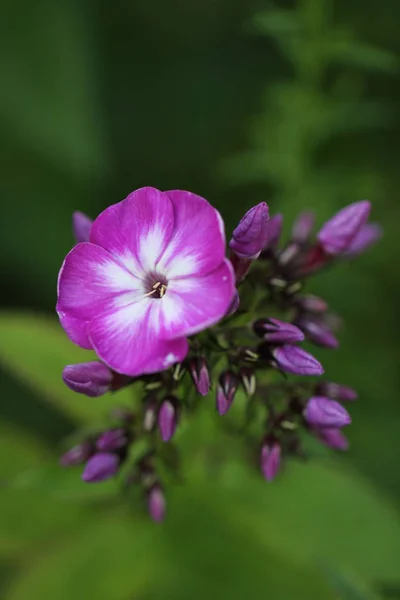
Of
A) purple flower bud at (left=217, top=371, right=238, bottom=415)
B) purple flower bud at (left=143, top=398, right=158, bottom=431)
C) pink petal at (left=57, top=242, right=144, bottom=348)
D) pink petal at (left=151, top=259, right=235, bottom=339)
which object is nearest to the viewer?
pink petal at (left=151, top=259, right=235, bottom=339)

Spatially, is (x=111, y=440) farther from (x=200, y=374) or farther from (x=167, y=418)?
(x=200, y=374)

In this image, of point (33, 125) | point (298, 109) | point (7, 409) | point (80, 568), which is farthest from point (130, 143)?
point (80, 568)

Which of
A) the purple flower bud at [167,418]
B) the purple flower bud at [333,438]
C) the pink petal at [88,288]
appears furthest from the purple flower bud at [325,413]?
the pink petal at [88,288]

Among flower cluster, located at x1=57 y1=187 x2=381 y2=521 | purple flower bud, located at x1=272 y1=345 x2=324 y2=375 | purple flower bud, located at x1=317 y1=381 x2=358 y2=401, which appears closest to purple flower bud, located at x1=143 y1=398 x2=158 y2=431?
flower cluster, located at x1=57 y1=187 x2=381 y2=521

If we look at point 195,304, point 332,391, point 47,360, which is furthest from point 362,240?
point 47,360

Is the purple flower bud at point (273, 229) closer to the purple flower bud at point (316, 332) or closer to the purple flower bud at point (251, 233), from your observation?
the purple flower bud at point (316, 332)

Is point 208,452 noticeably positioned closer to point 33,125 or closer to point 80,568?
point 80,568

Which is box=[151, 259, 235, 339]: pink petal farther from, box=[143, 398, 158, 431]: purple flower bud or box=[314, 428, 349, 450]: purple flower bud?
box=[314, 428, 349, 450]: purple flower bud
